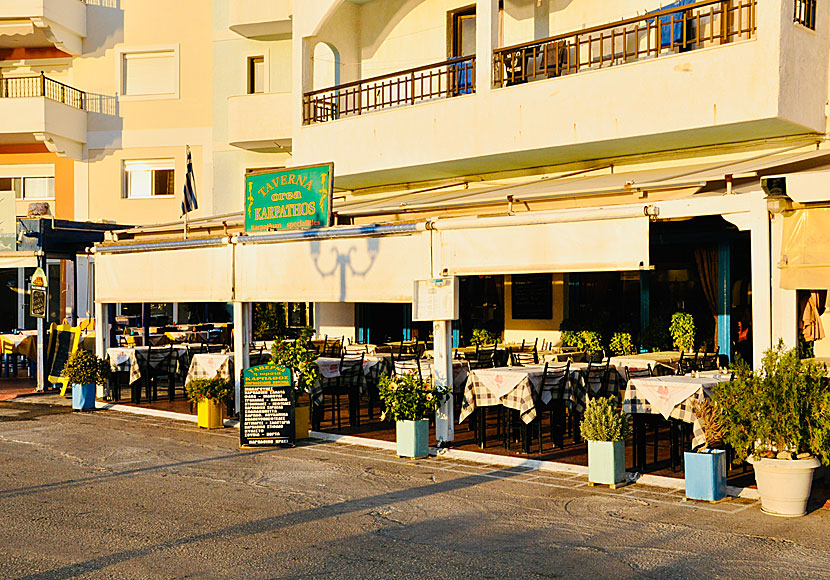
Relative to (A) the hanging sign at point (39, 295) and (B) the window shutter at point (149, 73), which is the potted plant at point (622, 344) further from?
(B) the window shutter at point (149, 73)

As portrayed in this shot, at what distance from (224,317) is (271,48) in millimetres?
8664

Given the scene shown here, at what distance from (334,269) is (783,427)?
674 centimetres

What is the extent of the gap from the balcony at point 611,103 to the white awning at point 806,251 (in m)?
4.46

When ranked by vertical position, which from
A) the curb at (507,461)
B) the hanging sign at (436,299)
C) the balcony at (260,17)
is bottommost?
the curb at (507,461)

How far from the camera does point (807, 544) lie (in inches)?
308

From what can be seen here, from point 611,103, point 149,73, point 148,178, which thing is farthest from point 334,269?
point 149,73

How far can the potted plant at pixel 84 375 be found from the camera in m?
17.3

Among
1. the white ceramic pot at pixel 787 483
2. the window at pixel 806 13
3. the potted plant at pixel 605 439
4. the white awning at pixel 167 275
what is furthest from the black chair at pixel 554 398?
the window at pixel 806 13

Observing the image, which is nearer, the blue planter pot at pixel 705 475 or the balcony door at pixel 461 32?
the blue planter pot at pixel 705 475

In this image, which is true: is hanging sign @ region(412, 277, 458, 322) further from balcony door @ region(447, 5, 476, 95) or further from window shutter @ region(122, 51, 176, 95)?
window shutter @ region(122, 51, 176, 95)

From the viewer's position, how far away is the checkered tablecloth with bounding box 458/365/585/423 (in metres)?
12.0

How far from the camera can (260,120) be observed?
2577cm

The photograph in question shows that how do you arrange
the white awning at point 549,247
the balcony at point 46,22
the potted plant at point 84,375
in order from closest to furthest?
the white awning at point 549,247 → the potted plant at point 84,375 → the balcony at point 46,22

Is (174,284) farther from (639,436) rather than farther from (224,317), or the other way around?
(224,317)
